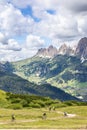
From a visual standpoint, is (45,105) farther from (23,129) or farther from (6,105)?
(23,129)

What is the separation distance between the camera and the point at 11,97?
6737 inches

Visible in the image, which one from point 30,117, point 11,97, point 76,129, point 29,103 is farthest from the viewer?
point 11,97

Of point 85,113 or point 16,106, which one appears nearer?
point 85,113

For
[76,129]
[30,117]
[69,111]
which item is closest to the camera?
[76,129]

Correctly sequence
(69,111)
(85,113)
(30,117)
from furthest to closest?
(69,111) → (85,113) → (30,117)

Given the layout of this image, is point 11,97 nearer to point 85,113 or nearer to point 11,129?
point 85,113

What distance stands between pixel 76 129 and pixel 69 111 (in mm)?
57874

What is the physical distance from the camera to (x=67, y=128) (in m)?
70.9

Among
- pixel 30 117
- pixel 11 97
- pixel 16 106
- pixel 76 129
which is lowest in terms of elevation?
pixel 76 129

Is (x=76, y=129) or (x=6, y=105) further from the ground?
(x=6, y=105)

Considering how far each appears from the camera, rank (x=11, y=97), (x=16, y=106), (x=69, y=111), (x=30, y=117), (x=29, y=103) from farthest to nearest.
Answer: (x=11, y=97) → (x=29, y=103) → (x=16, y=106) → (x=69, y=111) → (x=30, y=117)

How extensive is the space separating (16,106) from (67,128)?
237 ft

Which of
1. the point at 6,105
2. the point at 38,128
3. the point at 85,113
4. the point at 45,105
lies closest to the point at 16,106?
the point at 6,105

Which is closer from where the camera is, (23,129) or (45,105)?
(23,129)
